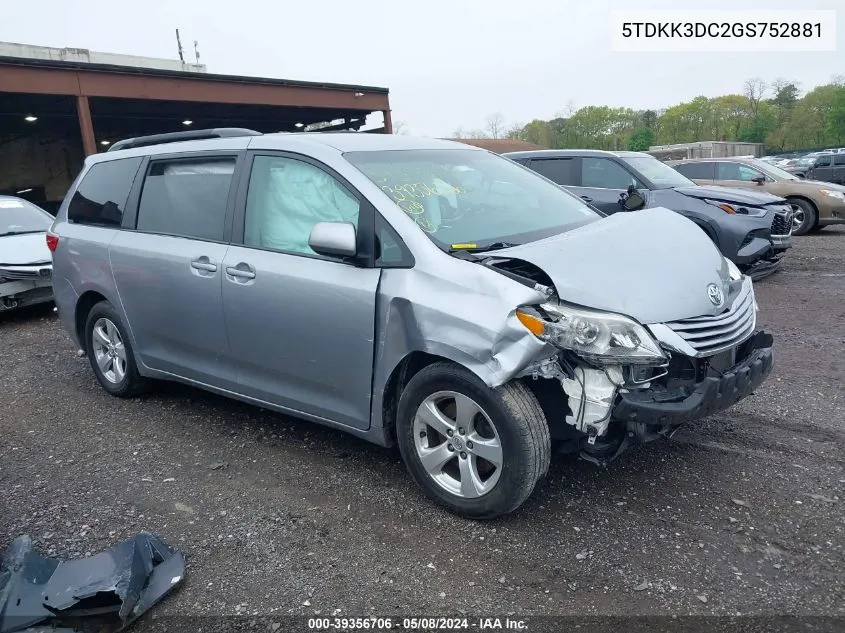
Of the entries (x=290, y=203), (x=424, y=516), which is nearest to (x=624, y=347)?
(x=424, y=516)

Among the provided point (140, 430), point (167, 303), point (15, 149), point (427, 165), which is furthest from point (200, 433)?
point (15, 149)

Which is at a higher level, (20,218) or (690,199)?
(20,218)

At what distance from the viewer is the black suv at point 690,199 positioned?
7.72 meters

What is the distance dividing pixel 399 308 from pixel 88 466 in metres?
2.22

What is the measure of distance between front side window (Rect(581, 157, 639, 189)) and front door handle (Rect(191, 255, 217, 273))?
21.3 feet

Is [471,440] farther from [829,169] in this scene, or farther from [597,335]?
[829,169]

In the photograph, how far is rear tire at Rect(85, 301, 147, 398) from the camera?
479 cm

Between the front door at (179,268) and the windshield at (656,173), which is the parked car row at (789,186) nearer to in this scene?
the windshield at (656,173)

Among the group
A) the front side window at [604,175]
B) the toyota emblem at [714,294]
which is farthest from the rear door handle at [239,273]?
the front side window at [604,175]

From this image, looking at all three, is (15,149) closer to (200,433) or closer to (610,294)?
(200,433)

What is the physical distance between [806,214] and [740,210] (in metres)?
5.07

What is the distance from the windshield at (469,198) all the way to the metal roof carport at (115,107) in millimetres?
14397

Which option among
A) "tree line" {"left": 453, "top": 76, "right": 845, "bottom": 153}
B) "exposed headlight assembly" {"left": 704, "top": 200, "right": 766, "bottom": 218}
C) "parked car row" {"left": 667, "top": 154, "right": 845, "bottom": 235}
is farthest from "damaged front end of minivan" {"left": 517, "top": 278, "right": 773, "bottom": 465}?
"tree line" {"left": 453, "top": 76, "right": 845, "bottom": 153}

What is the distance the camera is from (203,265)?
3975 millimetres
